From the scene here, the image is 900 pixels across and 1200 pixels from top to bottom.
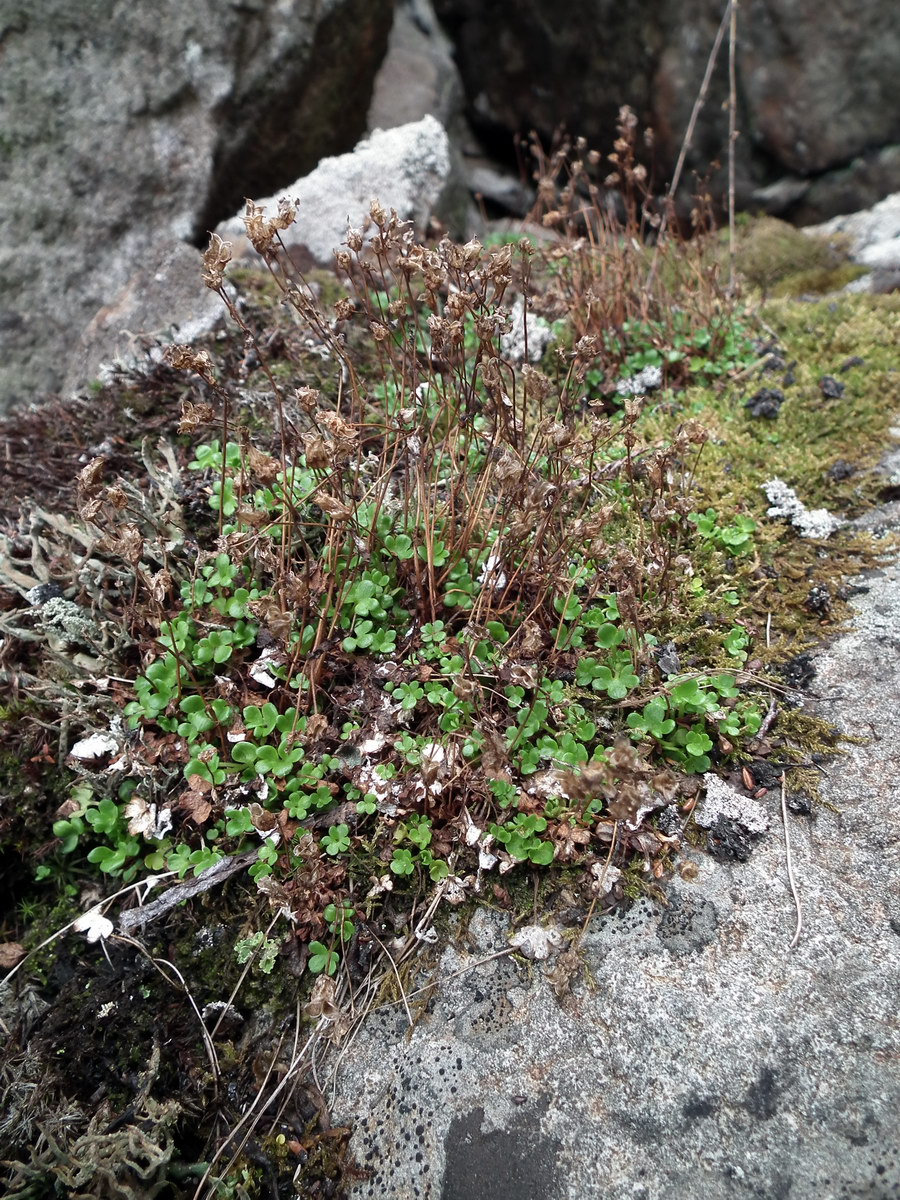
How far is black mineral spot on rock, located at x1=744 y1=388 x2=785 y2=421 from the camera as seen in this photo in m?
3.65

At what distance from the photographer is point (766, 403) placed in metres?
3.66

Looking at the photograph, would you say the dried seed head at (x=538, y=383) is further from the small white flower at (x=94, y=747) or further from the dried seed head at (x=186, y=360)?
the small white flower at (x=94, y=747)

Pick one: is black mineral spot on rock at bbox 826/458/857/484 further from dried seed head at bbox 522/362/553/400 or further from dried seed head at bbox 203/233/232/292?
dried seed head at bbox 203/233/232/292

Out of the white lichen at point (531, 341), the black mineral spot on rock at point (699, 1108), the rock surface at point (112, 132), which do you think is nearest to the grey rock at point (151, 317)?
the rock surface at point (112, 132)

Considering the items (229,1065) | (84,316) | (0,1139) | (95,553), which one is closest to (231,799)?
(229,1065)

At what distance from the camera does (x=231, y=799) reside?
256cm

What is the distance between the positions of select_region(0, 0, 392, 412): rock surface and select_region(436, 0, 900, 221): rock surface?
9.10 ft

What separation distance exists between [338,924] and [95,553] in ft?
5.93

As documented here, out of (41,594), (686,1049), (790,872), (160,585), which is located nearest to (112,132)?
(41,594)

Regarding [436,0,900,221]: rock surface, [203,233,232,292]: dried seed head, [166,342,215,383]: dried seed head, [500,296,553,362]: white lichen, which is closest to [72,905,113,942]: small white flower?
[166,342,215,383]: dried seed head

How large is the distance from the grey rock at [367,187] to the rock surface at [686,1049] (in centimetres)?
422

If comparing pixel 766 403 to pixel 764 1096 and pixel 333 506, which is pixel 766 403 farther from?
pixel 764 1096

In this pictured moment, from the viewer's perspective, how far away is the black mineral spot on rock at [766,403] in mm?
3649

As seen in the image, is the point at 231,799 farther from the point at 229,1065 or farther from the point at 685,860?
the point at 685,860
